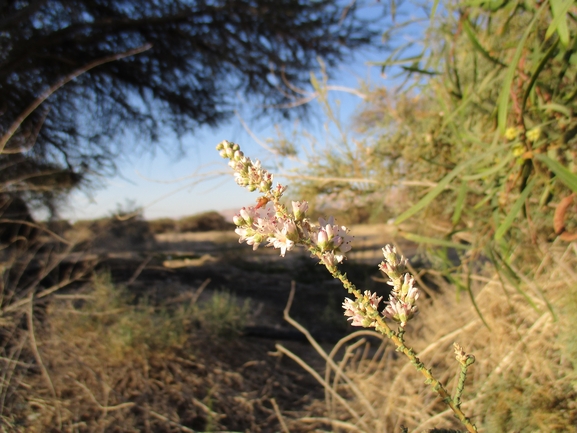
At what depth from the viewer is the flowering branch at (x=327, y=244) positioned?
1.08 ft

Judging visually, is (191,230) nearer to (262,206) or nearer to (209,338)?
(209,338)

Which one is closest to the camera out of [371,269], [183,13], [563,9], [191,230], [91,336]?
[563,9]

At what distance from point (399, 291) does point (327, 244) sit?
0.25 feet

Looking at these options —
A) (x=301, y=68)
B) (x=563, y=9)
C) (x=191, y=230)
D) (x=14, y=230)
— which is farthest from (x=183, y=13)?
(x=191, y=230)

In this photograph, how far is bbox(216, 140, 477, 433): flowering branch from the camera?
329 millimetres

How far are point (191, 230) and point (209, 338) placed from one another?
540 centimetres

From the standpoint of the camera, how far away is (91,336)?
2.06 meters

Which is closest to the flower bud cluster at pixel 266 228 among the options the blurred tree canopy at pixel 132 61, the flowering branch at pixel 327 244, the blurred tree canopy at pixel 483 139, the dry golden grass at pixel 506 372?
the flowering branch at pixel 327 244

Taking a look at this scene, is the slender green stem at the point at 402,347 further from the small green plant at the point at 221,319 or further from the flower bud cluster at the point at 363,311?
the small green plant at the point at 221,319

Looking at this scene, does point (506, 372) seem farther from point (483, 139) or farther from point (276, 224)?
point (276, 224)

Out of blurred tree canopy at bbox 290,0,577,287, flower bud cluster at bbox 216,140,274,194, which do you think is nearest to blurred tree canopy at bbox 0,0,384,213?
blurred tree canopy at bbox 290,0,577,287

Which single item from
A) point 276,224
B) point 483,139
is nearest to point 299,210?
point 276,224

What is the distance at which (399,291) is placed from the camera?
35 centimetres

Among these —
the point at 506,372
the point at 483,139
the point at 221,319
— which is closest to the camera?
the point at 506,372
